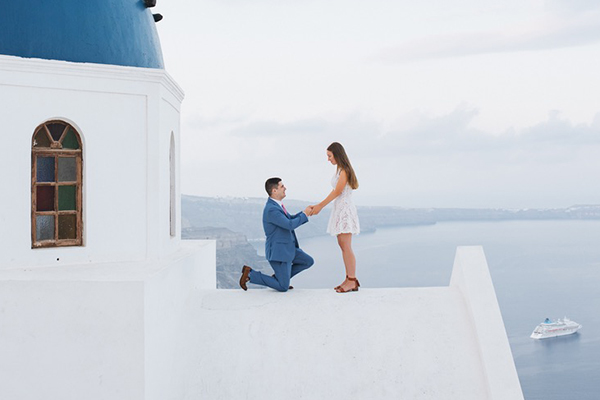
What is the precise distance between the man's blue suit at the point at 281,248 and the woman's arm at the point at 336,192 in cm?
18

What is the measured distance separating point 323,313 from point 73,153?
3111mm

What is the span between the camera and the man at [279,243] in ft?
22.0

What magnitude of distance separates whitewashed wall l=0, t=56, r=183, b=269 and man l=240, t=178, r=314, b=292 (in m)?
1.13

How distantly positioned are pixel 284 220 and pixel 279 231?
7.9 inches

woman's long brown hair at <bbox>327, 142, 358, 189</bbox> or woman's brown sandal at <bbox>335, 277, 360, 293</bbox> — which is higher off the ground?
woman's long brown hair at <bbox>327, 142, 358, 189</bbox>

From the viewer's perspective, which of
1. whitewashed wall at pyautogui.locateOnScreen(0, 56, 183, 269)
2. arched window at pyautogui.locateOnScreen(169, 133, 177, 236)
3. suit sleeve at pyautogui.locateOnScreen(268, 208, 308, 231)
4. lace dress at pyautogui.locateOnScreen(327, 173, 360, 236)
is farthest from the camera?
arched window at pyautogui.locateOnScreen(169, 133, 177, 236)

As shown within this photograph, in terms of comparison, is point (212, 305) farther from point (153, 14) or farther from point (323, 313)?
point (153, 14)

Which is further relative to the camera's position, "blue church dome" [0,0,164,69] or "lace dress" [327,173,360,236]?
"lace dress" [327,173,360,236]

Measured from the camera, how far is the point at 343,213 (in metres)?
6.89

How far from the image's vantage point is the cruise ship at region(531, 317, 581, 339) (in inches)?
1622

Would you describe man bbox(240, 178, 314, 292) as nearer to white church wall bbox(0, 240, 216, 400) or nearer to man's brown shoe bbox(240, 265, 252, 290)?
man's brown shoe bbox(240, 265, 252, 290)

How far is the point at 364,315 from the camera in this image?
6.59 meters

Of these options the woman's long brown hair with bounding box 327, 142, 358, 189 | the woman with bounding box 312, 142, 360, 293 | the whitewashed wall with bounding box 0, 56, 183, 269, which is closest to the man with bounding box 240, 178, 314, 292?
the woman with bounding box 312, 142, 360, 293

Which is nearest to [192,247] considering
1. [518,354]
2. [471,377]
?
[471,377]
